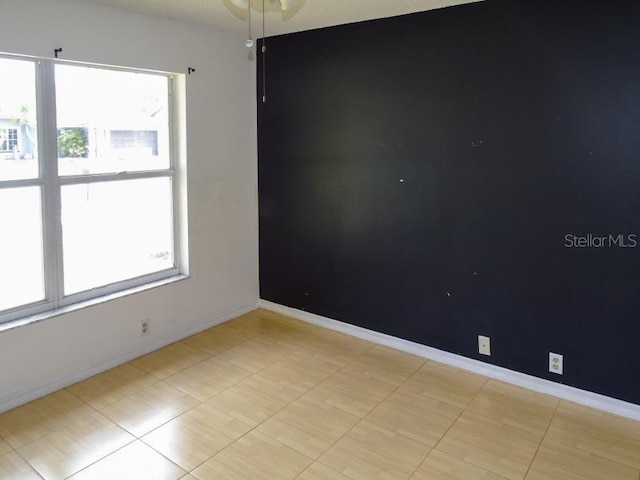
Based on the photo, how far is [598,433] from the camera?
2.67 metres

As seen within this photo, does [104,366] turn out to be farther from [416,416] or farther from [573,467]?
[573,467]

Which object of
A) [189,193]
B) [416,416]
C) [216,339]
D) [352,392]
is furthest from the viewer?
[216,339]

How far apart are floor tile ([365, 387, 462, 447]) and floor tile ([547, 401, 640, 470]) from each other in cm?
54

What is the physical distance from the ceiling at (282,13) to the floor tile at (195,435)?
7.55 feet

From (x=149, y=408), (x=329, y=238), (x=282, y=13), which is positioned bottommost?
(x=149, y=408)

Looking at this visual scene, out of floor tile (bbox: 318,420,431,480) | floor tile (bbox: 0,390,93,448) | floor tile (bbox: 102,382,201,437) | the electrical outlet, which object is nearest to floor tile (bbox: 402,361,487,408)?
floor tile (bbox: 318,420,431,480)

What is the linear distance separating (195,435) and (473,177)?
2.21 meters

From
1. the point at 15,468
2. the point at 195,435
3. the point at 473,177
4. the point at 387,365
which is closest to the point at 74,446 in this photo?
the point at 15,468

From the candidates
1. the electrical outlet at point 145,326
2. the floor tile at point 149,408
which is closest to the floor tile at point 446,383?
the floor tile at point 149,408

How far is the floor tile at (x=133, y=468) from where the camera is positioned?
2.31 m

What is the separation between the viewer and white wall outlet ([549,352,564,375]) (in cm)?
300

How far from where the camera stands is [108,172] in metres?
3.35

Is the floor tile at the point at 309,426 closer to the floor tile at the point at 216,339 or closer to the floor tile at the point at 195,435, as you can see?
the floor tile at the point at 195,435

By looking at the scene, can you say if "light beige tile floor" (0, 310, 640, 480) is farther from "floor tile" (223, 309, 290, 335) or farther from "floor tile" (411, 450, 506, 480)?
"floor tile" (223, 309, 290, 335)
